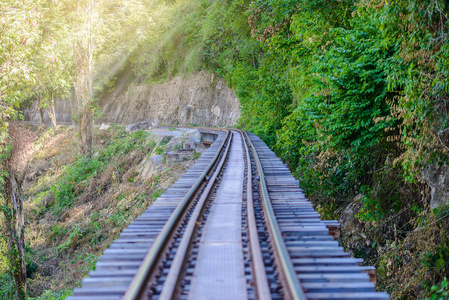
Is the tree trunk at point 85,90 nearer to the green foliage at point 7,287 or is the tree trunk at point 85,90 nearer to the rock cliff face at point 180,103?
the green foliage at point 7,287

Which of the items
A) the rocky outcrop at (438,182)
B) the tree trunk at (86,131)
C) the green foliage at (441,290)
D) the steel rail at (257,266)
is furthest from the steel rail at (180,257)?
the tree trunk at (86,131)

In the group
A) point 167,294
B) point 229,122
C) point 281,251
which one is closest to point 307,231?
point 281,251

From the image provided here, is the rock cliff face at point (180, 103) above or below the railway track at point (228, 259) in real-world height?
above

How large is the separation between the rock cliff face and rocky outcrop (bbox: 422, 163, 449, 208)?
2732cm

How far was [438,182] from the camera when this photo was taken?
521cm

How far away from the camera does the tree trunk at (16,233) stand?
34.7 ft

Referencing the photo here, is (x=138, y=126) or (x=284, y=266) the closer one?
(x=284, y=266)

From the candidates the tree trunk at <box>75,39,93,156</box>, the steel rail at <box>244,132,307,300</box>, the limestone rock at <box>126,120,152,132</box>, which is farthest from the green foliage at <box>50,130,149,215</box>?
the steel rail at <box>244,132,307,300</box>

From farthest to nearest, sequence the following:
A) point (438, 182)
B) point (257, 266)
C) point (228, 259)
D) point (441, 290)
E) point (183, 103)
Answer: point (183, 103) → point (438, 182) → point (228, 259) → point (257, 266) → point (441, 290)

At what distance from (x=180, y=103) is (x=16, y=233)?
96.9 ft

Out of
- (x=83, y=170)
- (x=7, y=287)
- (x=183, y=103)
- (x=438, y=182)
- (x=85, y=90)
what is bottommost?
(x=7, y=287)

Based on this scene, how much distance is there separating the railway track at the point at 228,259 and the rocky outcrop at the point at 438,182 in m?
1.85

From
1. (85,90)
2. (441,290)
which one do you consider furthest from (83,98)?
(441,290)

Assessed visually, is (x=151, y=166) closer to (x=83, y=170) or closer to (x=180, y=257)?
(x=83, y=170)
